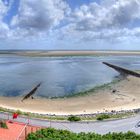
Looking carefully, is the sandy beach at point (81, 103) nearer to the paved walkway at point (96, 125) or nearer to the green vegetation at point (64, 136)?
the paved walkway at point (96, 125)

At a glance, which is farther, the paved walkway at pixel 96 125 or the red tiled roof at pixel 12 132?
the paved walkway at pixel 96 125

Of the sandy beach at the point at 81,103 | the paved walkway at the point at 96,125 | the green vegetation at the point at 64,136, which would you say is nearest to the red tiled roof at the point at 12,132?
the green vegetation at the point at 64,136

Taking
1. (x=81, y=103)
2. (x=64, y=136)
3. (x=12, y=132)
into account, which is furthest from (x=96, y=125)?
(x=81, y=103)

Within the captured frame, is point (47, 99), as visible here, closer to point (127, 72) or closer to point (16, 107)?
point (16, 107)

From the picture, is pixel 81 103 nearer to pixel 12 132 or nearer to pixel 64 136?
pixel 12 132

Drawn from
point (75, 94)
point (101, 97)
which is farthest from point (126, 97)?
point (75, 94)

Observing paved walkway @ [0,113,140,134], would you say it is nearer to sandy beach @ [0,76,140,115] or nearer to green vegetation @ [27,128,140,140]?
green vegetation @ [27,128,140,140]
